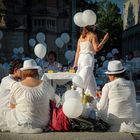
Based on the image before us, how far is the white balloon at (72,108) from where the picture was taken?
6.77 m

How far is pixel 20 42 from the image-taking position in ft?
116

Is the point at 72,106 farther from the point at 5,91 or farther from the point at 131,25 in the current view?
the point at 131,25

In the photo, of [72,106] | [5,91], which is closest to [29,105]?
[72,106]

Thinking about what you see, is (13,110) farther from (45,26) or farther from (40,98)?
(45,26)

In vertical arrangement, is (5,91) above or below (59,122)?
above

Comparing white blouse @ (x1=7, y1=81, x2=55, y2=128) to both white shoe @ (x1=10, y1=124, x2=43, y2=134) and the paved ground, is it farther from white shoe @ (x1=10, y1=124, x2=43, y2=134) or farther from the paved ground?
the paved ground

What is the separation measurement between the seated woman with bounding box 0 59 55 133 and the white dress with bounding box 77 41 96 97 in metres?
4.02

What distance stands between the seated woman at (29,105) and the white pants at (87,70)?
4.01 m

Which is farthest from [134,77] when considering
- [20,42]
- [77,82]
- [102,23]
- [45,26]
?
[102,23]

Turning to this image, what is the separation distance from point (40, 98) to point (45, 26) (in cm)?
3172

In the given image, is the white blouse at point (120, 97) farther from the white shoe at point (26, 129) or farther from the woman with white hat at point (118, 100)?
the white shoe at point (26, 129)

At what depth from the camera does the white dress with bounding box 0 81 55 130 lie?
280 inches

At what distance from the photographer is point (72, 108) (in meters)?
6.75

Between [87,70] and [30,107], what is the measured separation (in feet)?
14.3
